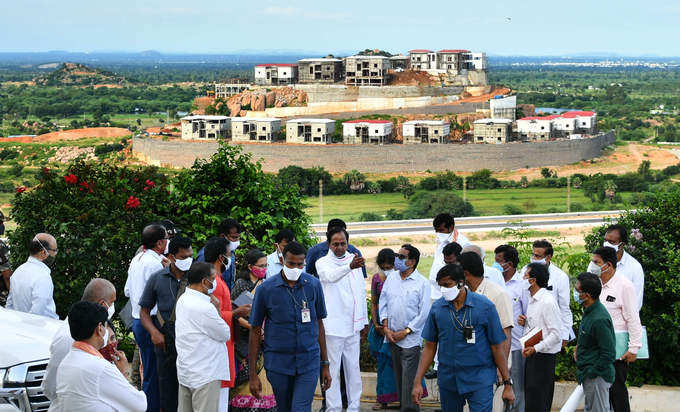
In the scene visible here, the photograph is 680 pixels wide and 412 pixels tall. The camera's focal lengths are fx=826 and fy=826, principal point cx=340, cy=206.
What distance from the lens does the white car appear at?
5.21 meters

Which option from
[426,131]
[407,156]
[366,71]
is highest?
[366,71]

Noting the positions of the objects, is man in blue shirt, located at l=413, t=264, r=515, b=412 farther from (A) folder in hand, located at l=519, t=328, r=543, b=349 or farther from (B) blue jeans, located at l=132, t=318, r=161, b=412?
(B) blue jeans, located at l=132, t=318, r=161, b=412

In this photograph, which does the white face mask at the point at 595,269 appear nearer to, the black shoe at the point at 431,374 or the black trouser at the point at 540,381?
the black trouser at the point at 540,381

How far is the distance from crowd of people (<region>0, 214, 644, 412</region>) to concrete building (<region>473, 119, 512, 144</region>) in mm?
57976

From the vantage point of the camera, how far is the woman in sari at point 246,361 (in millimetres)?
5926

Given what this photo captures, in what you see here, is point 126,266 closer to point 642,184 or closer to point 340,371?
point 340,371

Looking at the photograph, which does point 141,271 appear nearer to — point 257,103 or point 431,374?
point 431,374

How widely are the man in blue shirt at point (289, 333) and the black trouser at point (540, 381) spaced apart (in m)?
1.60

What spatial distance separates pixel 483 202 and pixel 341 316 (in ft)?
130

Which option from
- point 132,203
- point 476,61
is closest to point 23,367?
point 132,203

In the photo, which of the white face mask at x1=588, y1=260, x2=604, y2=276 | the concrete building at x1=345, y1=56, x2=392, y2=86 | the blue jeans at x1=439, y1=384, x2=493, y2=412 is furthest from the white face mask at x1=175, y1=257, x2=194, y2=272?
the concrete building at x1=345, y1=56, x2=392, y2=86

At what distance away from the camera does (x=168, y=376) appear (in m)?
5.90

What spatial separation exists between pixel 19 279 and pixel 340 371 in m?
2.63

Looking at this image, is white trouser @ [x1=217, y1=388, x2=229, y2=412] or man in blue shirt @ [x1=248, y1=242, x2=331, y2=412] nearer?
white trouser @ [x1=217, y1=388, x2=229, y2=412]
